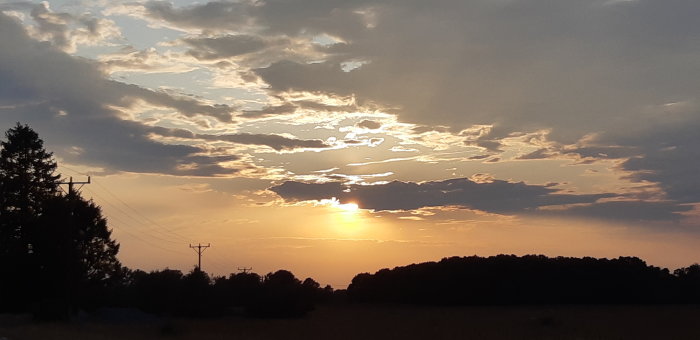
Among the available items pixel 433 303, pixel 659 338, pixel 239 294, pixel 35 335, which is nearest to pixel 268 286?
pixel 239 294

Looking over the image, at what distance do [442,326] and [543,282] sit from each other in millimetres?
32486

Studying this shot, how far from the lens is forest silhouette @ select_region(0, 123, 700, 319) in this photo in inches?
2301

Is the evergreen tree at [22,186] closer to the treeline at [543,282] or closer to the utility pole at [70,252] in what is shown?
the utility pole at [70,252]

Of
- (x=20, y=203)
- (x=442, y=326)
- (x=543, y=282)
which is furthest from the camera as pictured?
(x=543, y=282)

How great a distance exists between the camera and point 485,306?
269 feet

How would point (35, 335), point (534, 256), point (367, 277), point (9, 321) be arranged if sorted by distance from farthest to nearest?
point (367, 277)
point (534, 256)
point (9, 321)
point (35, 335)

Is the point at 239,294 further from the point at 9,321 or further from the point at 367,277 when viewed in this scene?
the point at 9,321

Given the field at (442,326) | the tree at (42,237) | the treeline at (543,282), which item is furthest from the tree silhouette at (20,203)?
the treeline at (543,282)

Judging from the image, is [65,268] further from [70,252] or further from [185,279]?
[185,279]

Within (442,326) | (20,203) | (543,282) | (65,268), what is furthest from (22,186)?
(543,282)

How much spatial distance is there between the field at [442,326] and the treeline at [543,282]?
936cm

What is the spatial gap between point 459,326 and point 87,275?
99.0 feet

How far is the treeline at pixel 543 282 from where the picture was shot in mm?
82188

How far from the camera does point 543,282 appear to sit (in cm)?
8588
